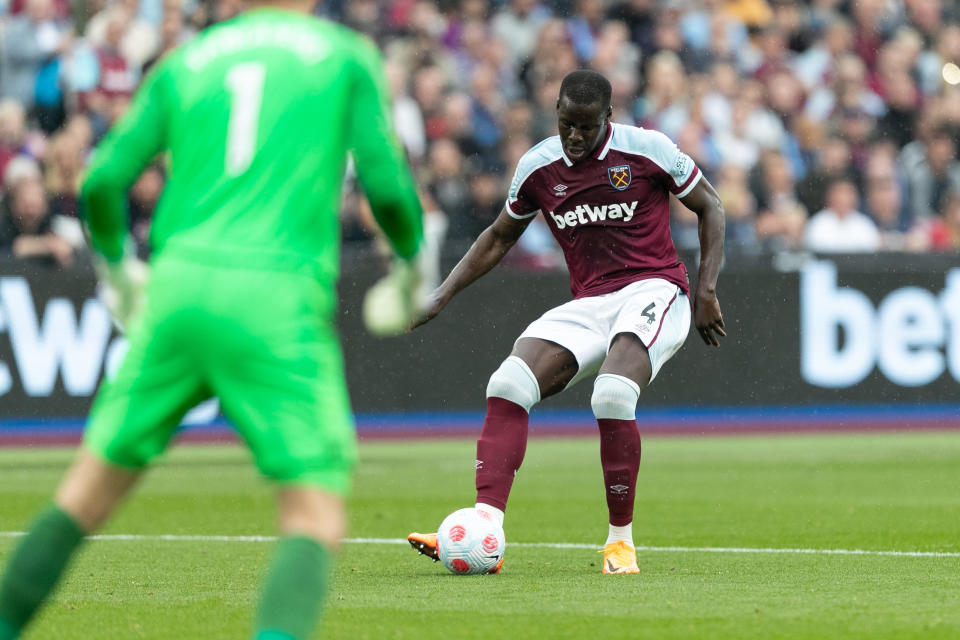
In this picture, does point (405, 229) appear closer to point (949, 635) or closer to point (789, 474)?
point (949, 635)

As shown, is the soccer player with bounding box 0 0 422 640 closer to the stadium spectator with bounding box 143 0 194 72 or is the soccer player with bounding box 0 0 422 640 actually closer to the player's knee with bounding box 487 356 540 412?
the player's knee with bounding box 487 356 540 412

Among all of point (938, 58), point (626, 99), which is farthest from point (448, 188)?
point (938, 58)

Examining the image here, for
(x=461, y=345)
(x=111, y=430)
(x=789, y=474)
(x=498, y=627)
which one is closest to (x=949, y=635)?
(x=498, y=627)

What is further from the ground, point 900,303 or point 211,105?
point 211,105

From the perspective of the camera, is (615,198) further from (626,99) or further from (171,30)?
(626,99)

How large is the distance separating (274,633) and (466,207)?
13304 mm

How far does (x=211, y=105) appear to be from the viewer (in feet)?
14.2

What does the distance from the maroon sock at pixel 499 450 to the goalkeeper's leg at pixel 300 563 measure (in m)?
3.81

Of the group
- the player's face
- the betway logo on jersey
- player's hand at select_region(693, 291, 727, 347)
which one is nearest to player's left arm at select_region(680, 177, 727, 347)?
player's hand at select_region(693, 291, 727, 347)

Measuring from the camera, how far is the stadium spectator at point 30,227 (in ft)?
51.0

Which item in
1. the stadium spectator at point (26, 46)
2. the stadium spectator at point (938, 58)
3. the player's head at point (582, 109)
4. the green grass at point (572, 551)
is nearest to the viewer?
the green grass at point (572, 551)

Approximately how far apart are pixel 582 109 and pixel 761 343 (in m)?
9.29

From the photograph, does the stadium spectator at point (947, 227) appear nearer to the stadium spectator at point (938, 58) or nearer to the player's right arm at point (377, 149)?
the stadium spectator at point (938, 58)

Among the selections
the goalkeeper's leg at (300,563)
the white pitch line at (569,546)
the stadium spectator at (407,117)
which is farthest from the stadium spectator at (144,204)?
the goalkeeper's leg at (300,563)
